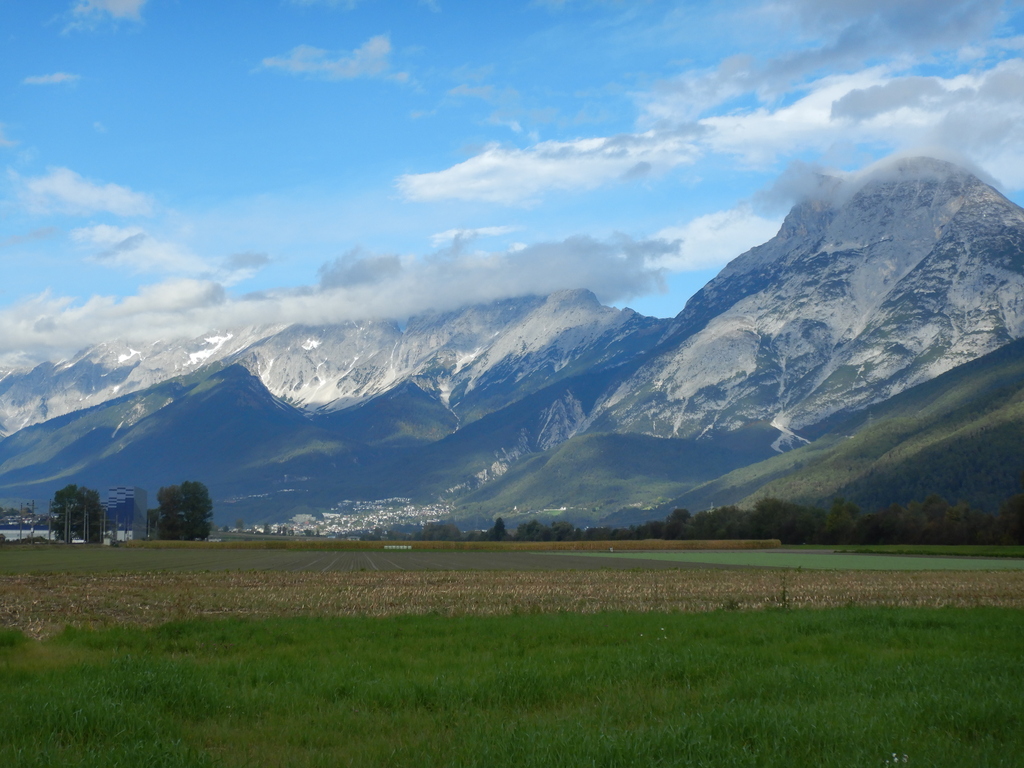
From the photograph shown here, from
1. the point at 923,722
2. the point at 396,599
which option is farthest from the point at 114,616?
the point at 923,722

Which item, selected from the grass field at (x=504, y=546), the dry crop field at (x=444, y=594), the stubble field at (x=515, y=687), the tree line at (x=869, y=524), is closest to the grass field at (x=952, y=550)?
the tree line at (x=869, y=524)

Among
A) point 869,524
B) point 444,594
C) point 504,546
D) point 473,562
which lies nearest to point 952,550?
point 869,524

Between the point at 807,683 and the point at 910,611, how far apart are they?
16.9m

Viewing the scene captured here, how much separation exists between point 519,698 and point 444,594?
2833 cm

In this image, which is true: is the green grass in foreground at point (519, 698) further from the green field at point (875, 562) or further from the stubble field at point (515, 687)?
the green field at point (875, 562)

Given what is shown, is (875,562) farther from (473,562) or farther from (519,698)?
(519,698)

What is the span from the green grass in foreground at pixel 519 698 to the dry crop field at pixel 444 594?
895 centimetres

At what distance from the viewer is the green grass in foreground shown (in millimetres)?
12969

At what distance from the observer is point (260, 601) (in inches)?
1591

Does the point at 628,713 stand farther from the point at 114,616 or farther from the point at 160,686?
the point at 114,616

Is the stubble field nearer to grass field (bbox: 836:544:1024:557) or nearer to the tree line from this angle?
grass field (bbox: 836:544:1024:557)

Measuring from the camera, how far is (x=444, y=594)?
44906 mm

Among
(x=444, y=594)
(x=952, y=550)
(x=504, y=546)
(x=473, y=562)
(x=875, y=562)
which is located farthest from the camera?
(x=504, y=546)

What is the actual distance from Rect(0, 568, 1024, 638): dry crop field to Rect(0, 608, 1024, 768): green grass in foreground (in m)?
8.95
